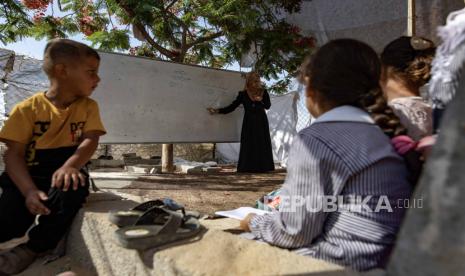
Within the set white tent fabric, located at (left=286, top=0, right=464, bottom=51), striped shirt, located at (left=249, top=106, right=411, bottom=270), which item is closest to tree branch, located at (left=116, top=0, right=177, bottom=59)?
white tent fabric, located at (left=286, top=0, right=464, bottom=51)

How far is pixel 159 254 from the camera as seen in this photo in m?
1.41

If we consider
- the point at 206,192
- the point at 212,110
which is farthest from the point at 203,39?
the point at 206,192

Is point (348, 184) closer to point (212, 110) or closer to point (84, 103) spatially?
point (84, 103)

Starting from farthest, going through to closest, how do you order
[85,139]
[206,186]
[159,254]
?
1. [206,186]
2. [85,139]
3. [159,254]

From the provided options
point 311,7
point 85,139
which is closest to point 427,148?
point 85,139

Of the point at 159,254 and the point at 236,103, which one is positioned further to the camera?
the point at 236,103

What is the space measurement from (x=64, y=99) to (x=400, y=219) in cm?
180

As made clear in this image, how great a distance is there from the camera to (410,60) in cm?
172

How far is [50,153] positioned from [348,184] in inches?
62.2

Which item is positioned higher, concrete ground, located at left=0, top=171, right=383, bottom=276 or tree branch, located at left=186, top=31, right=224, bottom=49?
tree branch, located at left=186, top=31, right=224, bottom=49

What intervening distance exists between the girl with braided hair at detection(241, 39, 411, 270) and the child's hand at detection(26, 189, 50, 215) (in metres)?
1.18

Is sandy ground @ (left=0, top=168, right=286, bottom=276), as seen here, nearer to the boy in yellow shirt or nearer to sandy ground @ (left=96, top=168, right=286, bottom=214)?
sandy ground @ (left=96, top=168, right=286, bottom=214)

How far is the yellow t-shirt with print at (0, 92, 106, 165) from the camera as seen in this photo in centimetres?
203

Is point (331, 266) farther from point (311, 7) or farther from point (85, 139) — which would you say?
point (311, 7)
